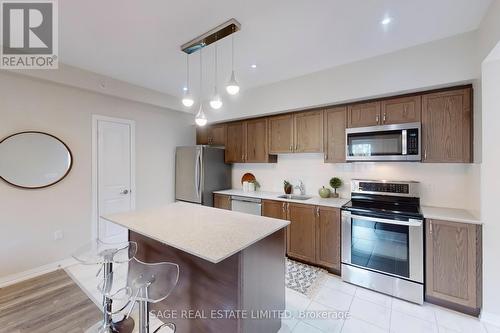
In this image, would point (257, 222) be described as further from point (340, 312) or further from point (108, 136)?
point (108, 136)

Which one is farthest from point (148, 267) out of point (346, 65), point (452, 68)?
point (452, 68)

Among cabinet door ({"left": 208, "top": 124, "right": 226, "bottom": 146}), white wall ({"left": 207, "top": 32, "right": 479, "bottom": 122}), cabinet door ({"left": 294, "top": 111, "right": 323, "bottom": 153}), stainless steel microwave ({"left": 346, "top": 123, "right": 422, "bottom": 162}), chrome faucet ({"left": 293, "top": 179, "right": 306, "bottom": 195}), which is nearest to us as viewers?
white wall ({"left": 207, "top": 32, "right": 479, "bottom": 122})

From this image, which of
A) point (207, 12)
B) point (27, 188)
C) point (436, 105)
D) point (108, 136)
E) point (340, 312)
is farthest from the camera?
point (108, 136)

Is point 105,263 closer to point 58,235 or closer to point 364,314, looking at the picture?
point 58,235

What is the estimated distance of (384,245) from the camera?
8.29 ft

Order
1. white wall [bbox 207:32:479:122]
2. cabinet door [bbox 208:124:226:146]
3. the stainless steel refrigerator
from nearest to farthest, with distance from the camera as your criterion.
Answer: white wall [bbox 207:32:479:122], the stainless steel refrigerator, cabinet door [bbox 208:124:226:146]

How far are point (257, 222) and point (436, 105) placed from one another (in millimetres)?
2398

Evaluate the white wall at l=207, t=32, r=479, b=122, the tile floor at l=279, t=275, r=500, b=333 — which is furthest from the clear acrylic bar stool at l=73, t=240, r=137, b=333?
the white wall at l=207, t=32, r=479, b=122

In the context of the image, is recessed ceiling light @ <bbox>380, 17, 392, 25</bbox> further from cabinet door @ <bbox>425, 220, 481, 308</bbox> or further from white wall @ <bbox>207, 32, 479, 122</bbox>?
cabinet door @ <bbox>425, 220, 481, 308</bbox>

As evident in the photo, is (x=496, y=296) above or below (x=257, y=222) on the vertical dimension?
below

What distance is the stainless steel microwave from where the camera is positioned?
254 centimetres

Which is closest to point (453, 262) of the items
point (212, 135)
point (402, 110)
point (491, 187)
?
point (491, 187)

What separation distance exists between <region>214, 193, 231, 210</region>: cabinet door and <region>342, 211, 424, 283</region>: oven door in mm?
1976

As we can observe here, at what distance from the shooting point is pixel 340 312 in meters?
2.22
